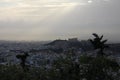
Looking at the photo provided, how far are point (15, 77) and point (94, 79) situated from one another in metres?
4.47

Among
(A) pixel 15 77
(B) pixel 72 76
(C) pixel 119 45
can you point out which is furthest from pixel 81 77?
(C) pixel 119 45

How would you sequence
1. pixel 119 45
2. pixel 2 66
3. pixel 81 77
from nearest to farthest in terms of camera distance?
pixel 81 77
pixel 2 66
pixel 119 45

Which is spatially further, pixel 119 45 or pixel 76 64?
pixel 119 45

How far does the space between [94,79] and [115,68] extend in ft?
4.27

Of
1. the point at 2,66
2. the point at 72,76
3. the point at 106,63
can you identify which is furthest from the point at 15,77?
the point at 106,63

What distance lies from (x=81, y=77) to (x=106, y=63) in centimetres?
167

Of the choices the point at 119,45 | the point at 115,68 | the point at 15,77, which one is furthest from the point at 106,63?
the point at 119,45

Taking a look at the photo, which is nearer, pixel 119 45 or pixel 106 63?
pixel 106 63

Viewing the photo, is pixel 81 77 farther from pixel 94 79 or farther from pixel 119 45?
pixel 119 45

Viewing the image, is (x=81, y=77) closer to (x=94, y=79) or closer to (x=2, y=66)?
(x=94, y=79)

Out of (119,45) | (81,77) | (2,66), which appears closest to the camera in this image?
A: (81,77)

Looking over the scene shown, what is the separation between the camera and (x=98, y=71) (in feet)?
81.4

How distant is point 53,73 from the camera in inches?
966

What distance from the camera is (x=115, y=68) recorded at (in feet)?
81.4
